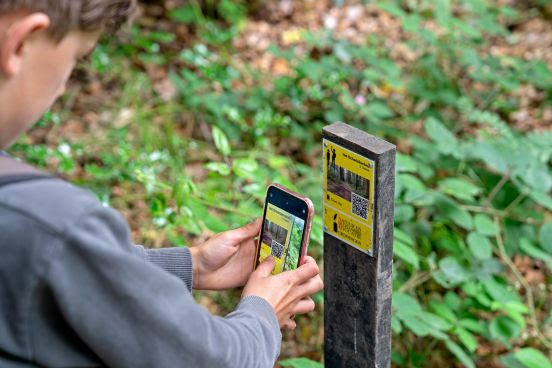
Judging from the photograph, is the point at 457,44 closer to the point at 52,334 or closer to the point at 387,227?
the point at 387,227

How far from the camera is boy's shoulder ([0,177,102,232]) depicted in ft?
4.04

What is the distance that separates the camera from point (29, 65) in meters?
1.29

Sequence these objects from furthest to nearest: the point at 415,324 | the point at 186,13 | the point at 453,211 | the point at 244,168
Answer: the point at 186,13 → the point at 453,211 → the point at 244,168 → the point at 415,324

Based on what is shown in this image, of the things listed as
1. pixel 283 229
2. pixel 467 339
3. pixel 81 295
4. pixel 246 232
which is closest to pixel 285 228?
pixel 283 229

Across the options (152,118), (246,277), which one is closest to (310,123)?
(152,118)

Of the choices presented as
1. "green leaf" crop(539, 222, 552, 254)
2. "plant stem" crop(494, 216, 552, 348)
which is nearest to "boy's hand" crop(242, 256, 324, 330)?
"plant stem" crop(494, 216, 552, 348)

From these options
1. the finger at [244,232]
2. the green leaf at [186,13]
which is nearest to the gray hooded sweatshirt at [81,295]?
the finger at [244,232]

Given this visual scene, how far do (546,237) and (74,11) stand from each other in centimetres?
224

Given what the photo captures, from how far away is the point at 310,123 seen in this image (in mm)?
4199

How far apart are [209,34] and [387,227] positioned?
3.16 m

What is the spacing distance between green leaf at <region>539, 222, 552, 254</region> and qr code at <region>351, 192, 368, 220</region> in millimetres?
1491

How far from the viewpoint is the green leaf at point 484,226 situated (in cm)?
292

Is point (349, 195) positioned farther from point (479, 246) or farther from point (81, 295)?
point (479, 246)

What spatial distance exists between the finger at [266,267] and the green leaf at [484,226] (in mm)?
1342
